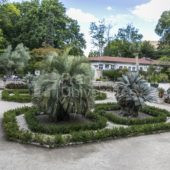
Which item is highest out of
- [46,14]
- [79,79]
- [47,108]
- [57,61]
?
[46,14]

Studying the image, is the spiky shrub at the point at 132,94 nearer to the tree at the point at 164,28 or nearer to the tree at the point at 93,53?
the tree at the point at 164,28

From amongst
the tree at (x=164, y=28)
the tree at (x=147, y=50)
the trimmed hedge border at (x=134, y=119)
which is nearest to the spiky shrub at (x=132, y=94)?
the trimmed hedge border at (x=134, y=119)

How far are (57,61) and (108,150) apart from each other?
13.3 ft

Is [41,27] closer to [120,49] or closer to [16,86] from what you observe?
[16,86]

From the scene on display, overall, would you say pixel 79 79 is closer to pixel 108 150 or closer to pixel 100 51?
pixel 108 150

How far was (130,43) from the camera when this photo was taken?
158 feet

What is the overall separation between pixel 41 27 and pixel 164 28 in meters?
19.2

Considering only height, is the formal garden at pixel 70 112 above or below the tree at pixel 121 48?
below

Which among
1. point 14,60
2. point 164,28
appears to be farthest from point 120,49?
point 14,60

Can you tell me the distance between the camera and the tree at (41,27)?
32.2m

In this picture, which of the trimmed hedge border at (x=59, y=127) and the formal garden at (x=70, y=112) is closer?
the formal garden at (x=70, y=112)

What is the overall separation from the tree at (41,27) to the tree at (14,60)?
11.3ft

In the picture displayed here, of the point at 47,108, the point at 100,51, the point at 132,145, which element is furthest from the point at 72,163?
the point at 100,51

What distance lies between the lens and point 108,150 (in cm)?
760
